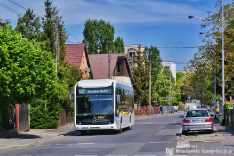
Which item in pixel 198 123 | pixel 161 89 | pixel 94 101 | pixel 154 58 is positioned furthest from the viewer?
pixel 161 89

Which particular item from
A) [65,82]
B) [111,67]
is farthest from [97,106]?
[111,67]

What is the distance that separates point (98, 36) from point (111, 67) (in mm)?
19064

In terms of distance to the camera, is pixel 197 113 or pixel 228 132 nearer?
pixel 197 113

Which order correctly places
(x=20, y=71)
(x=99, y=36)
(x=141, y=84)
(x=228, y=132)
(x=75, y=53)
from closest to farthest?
(x=20, y=71), (x=228, y=132), (x=75, y=53), (x=141, y=84), (x=99, y=36)

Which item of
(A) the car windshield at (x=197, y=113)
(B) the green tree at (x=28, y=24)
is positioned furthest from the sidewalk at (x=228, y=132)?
(B) the green tree at (x=28, y=24)

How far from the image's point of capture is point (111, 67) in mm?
60438

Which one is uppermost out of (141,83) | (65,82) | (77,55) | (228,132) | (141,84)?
(77,55)

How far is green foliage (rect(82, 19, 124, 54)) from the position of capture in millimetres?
77000

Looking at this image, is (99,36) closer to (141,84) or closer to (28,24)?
(141,84)

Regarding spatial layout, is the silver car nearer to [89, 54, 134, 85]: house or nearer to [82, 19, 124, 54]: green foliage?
[89, 54, 134, 85]: house

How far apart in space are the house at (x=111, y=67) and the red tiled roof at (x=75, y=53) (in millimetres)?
10488

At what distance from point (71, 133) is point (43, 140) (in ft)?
16.5

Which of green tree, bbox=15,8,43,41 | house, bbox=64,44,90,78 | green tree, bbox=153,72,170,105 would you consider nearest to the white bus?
green tree, bbox=15,8,43,41

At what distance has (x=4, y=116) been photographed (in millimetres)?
21031
